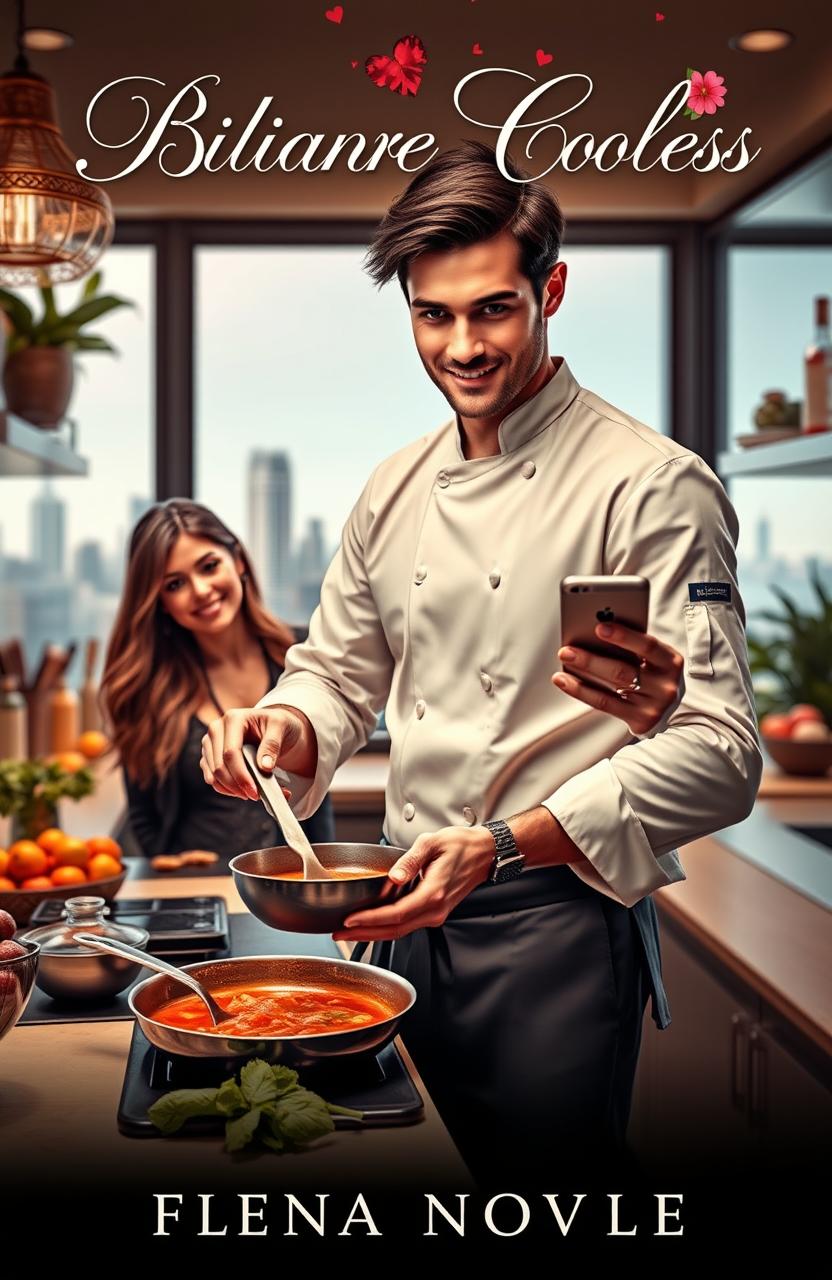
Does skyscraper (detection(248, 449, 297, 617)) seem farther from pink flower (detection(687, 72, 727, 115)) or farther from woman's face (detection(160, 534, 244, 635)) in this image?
pink flower (detection(687, 72, 727, 115))

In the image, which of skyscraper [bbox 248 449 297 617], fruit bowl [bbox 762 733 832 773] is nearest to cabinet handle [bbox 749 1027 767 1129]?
fruit bowl [bbox 762 733 832 773]

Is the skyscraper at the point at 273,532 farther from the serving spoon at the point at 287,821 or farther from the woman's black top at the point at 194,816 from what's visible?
the serving spoon at the point at 287,821

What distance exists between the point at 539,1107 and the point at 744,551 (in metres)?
2.10

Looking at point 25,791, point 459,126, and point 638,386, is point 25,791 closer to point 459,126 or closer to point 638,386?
point 459,126

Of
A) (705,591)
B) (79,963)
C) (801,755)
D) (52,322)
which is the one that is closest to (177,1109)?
(79,963)

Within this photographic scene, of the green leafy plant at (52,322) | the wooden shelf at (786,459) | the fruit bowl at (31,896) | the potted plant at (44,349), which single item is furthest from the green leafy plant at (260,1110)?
the green leafy plant at (52,322)

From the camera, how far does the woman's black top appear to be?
2.44 meters

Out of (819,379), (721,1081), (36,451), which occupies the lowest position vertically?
(721,1081)

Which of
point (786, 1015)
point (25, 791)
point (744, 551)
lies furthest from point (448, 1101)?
point (744, 551)

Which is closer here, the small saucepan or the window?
the small saucepan

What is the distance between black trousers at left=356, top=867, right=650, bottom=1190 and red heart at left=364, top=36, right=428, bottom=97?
1.17 metres

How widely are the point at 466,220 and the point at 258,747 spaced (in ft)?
1.99

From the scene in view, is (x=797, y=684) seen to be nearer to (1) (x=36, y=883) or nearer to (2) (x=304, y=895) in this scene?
(1) (x=36, y=883)

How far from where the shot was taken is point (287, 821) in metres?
1.26
